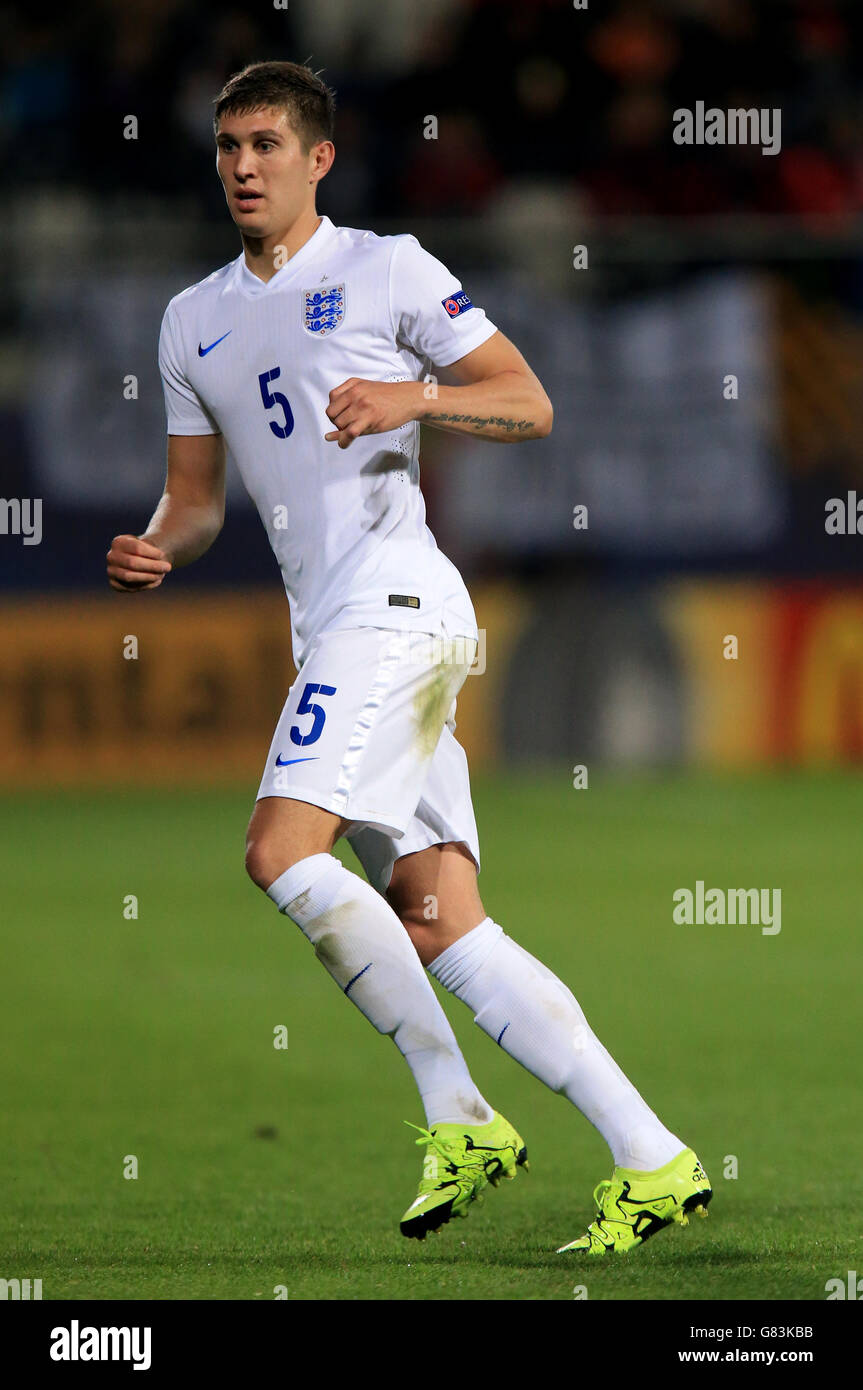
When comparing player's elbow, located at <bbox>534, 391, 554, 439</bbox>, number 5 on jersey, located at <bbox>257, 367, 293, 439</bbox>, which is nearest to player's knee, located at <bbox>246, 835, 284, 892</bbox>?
number 5 on jersey, located at <bbox>257, 367, 293, 439</bbox>

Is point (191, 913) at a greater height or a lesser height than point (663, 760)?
lesser

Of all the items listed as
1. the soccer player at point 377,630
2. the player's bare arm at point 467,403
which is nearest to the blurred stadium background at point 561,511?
the soccer player at point 377,630

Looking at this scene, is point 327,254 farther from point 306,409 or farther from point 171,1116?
point 171,1116

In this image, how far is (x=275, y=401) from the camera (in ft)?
13.7

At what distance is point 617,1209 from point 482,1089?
6.49 ft

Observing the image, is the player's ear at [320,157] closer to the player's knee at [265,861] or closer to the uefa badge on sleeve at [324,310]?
the uefa badge on sleeve at [324,310]

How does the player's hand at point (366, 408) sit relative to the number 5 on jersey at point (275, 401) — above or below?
below

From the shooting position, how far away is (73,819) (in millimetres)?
11719

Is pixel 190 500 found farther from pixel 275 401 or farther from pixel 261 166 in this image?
pixel 261 166

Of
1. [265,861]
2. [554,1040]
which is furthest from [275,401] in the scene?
[554,1040]

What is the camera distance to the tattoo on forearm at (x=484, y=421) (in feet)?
13.0

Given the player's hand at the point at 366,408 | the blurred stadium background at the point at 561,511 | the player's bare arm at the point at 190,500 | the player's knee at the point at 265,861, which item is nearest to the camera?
the player's hand at the point at 366,408

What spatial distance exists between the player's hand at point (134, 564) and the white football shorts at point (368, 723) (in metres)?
0.35
